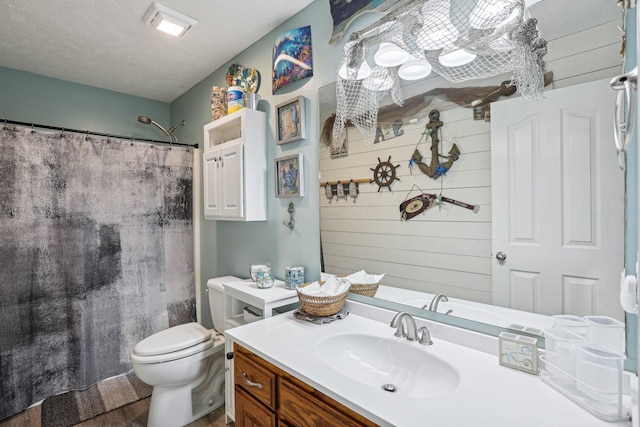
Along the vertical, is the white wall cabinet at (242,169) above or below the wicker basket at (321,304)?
above

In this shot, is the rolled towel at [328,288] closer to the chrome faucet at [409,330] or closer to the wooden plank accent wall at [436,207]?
the wooden plank accent wall at [436,207]

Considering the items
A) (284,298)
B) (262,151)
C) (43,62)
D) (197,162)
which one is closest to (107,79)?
(43,62)

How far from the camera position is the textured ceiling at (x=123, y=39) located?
5.84 feet

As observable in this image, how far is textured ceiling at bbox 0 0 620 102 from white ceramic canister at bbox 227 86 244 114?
35 cm

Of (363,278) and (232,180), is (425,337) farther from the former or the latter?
(232,180)

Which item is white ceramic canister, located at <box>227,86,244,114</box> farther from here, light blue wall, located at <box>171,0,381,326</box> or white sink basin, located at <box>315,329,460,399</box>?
white sink basin, located at <box>315,329,460,399</box>

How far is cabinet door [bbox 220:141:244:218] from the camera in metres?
2.00

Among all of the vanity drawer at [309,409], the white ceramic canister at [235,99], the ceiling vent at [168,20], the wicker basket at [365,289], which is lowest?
the vanity drawer at [309,409]

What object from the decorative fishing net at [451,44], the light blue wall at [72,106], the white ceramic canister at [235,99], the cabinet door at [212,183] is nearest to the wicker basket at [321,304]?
the decorative fishing net at [451,44]

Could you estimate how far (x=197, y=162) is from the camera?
2789mm

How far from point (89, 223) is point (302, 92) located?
5.72ft

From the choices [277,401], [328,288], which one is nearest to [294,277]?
[328,288]

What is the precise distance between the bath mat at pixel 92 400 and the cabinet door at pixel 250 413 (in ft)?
4.15

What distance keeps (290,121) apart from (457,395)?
1.54m
